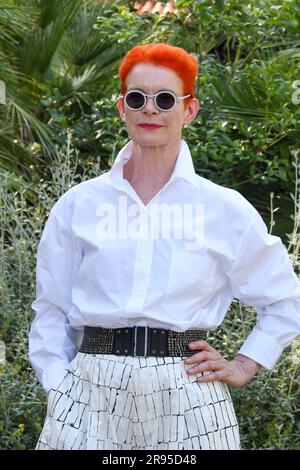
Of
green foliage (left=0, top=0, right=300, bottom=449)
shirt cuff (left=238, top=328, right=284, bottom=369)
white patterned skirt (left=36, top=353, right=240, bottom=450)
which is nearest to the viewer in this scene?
white patterned skirt (left=36, top=353, right=240, bottom=450)

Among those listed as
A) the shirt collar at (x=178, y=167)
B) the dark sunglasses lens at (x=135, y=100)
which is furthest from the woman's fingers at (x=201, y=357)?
the dark sunglasses lens at (x=135, y=100)

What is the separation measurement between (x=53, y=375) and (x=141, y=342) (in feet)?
1.04

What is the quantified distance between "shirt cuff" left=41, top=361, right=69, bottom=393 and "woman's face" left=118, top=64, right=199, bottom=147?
0.68m

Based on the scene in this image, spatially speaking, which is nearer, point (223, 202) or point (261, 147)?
point (223, 202)

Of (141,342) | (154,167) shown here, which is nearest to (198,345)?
(141,342)

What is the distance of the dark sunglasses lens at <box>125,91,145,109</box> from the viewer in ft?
9.92

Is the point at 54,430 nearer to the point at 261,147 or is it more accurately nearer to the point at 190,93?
the point at 190,93

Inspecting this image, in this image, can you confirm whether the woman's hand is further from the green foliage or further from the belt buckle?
the green foliage

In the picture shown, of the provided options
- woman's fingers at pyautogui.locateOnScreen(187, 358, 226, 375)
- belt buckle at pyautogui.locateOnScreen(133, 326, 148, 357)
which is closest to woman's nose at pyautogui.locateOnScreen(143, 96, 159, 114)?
belt buckle at pyautogui.locateOnScreen(133, 326, 148, 357)

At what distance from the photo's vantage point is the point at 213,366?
2.96 m

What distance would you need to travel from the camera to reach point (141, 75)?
3047 mm

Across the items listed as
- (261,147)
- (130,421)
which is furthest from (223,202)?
(261,147)

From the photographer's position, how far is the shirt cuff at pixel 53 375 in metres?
3.02
